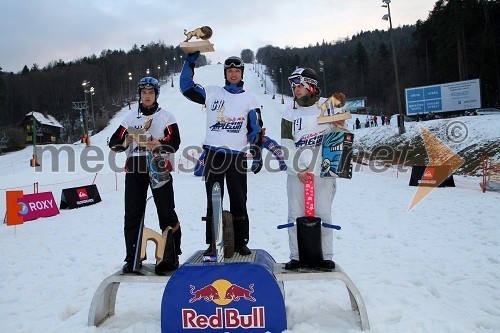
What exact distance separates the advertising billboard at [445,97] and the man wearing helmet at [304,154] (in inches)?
1309

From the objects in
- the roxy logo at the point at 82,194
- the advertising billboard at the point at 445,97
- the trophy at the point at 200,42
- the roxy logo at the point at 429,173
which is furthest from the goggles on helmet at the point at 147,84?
the advertising billboard at the point at 445,97

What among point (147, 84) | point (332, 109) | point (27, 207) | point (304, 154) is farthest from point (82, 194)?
point (332, 109)

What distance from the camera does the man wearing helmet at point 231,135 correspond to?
3.76 m

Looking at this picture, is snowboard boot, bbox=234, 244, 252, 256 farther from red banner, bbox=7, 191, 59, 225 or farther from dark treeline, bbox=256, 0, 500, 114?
dark treeline, bbox=256, 0, 500, 114

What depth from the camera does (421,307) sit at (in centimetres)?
364

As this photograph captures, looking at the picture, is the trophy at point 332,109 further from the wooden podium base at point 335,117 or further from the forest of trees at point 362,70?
the forest of trees at point 362,70

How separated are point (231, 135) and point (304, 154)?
817mm

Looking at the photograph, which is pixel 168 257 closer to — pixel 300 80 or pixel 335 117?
pixel 335 117

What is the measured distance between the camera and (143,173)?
3842 millimetres

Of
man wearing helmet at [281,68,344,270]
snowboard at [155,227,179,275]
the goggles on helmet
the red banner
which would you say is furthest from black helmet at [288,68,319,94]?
the red banner

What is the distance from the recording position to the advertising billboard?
31.0 meters

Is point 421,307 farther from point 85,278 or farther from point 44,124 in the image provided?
point 44,124

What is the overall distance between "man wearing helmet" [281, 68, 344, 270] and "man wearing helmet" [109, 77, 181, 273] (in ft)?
4.17

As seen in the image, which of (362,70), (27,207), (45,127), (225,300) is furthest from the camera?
(362,70)
